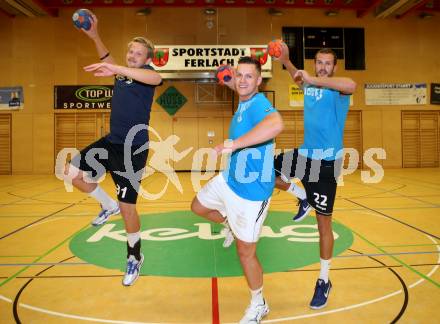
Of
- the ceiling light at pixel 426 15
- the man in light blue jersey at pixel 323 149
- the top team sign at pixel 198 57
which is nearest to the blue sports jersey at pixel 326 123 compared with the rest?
the man in light blue jersey at pixel 323 149

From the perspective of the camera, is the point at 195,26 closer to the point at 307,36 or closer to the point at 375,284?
the point at 307,36

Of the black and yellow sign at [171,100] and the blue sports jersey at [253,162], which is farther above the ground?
the black and yellow sign at [171,100]

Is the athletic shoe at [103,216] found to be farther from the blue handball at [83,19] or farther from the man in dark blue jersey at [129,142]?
the blue handball at [83,19]

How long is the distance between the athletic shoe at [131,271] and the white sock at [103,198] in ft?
3.25

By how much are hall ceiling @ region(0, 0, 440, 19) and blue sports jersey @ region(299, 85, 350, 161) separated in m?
12.6

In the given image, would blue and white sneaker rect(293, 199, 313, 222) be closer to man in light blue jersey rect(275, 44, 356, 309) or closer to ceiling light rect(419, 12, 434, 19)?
man in light blue jersey rect(275, 44, 356, 309)

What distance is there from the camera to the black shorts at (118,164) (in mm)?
3250

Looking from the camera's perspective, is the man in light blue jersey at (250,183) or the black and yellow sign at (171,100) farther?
the black and yellow sign at (171,100)

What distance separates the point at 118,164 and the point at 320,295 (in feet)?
7.03

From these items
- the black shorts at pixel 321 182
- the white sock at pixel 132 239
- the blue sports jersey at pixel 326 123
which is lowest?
the white sock at pixel 132 239

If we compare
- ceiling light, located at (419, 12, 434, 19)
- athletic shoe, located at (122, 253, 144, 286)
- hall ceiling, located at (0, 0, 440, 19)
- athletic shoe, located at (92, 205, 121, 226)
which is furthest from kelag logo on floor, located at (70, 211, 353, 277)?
ceiling light, located at (419, 12, 434, 19)

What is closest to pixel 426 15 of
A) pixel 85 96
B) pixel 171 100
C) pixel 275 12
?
pixel 275 12

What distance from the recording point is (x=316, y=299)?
2680 mm

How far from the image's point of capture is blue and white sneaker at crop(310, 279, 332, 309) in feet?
8.71
